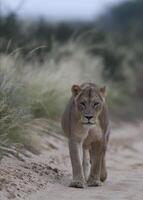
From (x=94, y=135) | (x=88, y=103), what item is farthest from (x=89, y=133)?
(x=88, y=103)

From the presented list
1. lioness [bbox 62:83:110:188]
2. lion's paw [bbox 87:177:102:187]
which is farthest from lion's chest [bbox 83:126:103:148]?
lion's paw [bbox 87:177:102:187]

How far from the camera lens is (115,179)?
10477 millimetres

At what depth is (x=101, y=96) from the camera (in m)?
9.80

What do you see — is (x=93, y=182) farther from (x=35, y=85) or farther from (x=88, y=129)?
(x=35, y=85)

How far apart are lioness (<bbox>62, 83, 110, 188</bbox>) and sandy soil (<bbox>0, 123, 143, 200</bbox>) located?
205 mm

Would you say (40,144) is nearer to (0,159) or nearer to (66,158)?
(66,158)

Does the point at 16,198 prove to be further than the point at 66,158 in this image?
No

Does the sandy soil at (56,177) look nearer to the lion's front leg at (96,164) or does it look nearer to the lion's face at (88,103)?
the lion's front leg at (96,164)

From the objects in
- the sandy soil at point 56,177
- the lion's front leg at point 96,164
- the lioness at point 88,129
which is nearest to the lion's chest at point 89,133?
the lioness at point 88,129

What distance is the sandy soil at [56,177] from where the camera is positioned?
888 cm

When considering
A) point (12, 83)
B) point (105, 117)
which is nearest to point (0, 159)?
point (105, 117)

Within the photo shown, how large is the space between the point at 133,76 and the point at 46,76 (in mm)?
12302

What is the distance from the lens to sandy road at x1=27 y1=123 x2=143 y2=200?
892 cm

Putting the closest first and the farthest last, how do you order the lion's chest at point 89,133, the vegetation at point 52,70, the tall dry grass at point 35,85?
the lion's chest at point 89,133
the tall dry grass at point 35,85
the vegetation at point 52,70
